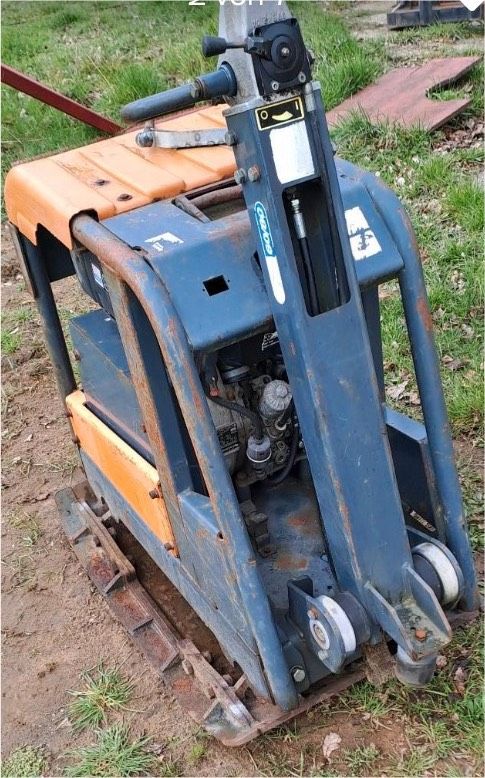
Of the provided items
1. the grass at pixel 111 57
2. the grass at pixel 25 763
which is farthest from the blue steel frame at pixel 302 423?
the grass at pixel 111 57

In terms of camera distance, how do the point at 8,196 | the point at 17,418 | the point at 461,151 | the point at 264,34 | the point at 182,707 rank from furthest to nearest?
the point at 461,151, the point at 17,418, the point at 8,196, the point at 182,707, the point at 264,34

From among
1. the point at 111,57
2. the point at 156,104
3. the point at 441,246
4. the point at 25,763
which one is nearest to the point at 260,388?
the point at 156,104

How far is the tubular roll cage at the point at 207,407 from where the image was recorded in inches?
85.3

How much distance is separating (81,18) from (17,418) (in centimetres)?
716

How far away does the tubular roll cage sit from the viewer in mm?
2166

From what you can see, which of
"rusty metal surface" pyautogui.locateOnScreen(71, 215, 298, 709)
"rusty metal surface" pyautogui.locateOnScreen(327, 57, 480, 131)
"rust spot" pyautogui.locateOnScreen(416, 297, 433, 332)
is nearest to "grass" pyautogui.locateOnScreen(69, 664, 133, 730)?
"rusty metal surface" pyautogui.locateOnScreen(71, 215, 298, 709)

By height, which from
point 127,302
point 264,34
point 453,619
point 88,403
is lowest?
point 453,619

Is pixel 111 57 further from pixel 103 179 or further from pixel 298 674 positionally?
pixel 298 674

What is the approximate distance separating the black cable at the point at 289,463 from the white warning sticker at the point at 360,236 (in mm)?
634

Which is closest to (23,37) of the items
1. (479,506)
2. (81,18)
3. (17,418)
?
(81,18)

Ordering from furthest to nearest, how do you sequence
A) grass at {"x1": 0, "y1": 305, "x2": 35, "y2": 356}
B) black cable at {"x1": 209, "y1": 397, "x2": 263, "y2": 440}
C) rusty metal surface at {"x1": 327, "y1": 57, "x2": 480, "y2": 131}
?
rusty metal surface at {"x1": 327, "y1": 57, "x2": 480, "y2": 131}, grass at {"x1": 0, "y1": 305, "x2": 35, "y2": 356}, black cable at {"x1": 209, "y1": 397, "x2": 263, "y2": 440}

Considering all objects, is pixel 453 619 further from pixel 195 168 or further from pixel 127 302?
pixel 195 168

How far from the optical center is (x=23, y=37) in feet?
31.7

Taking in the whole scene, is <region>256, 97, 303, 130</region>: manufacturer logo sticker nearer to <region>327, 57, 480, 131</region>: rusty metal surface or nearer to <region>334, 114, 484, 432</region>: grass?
<region>334, 114, 484, 432</region>: grass
